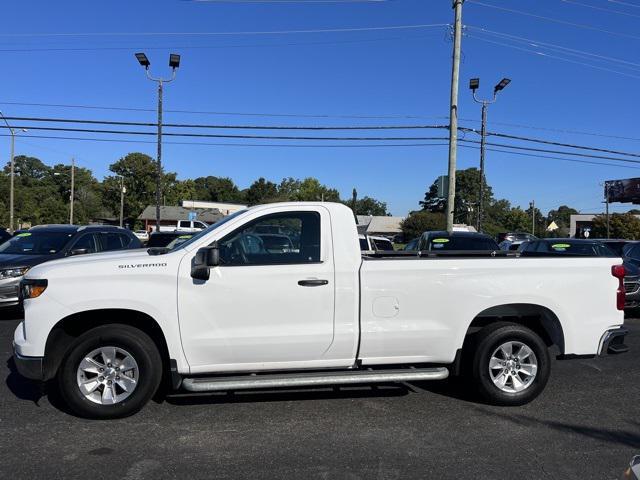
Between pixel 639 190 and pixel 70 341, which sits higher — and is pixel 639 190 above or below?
above

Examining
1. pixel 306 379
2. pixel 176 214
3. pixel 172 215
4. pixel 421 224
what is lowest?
pixel 306 379

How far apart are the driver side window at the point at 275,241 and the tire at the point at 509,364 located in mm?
1901

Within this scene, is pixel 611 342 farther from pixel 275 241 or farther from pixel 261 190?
pixel 261 190

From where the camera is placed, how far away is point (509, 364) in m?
5.32

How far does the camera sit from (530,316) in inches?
220

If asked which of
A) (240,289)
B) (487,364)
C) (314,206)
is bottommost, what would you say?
(487,364)

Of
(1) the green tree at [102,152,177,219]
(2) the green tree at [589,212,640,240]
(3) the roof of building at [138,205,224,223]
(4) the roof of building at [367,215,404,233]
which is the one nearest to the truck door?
(2) the green tree at [589,212,640,240]

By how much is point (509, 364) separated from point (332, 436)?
6.65ft

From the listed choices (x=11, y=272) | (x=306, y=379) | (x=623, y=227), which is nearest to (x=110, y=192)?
(x=623, y=227)

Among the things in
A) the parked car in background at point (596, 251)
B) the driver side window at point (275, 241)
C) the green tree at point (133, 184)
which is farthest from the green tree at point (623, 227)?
the driver side window at point (275, 241)

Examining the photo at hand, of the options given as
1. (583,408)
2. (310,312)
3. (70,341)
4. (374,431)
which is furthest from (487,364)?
(70,341)

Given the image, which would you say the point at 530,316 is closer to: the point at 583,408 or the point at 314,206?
the point at 583,408

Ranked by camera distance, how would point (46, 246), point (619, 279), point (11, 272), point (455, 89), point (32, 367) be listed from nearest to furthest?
point (32, 367) < point (619, 279) < point (11, 272) < point (46, 246) < point (455, 89)

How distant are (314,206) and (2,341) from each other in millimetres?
5750
